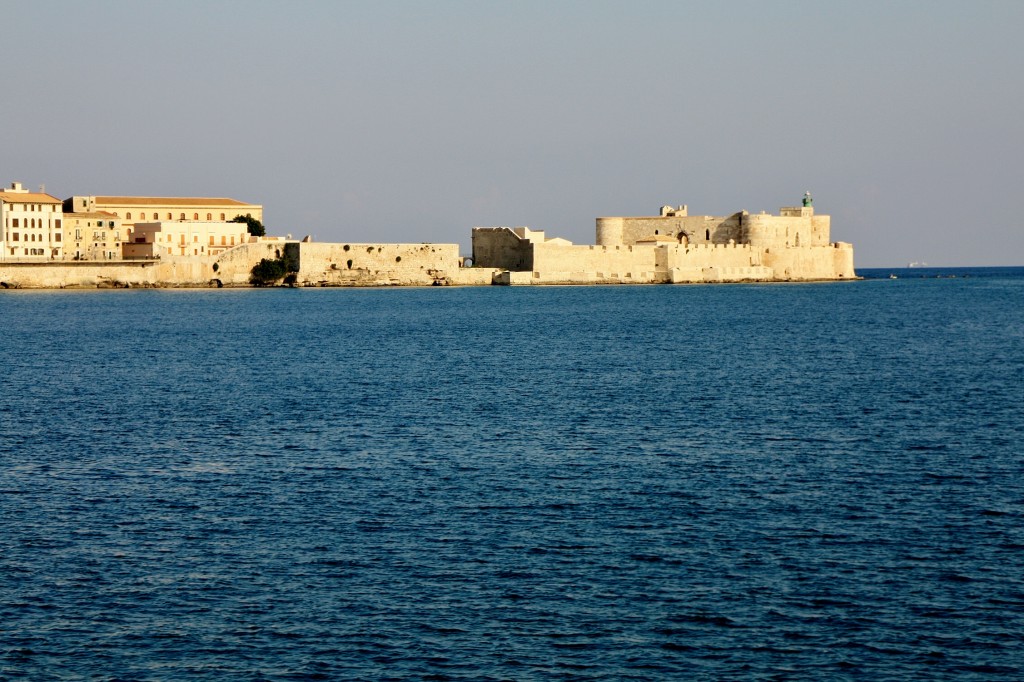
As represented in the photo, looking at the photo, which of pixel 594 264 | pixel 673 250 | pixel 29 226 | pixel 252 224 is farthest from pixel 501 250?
pixel 29 226

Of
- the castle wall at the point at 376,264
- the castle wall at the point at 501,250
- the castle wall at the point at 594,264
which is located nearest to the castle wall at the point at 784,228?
the castle wall at the point at 594,264

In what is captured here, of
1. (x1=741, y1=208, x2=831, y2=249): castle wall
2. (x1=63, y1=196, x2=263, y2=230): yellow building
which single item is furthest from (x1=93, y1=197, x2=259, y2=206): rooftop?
(x1=741, y1=208, x2=831, y2=249): castle wall

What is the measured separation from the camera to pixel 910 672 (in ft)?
29.7

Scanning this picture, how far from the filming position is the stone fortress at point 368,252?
6531 cm

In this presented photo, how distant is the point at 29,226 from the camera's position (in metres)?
65.4

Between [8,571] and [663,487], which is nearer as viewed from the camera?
[8,571]

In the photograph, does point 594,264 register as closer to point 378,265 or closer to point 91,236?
point 378,265

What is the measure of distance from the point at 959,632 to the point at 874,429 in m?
9.20

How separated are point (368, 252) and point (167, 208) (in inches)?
573

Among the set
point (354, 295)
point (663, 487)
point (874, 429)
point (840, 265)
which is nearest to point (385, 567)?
point (663, 487)

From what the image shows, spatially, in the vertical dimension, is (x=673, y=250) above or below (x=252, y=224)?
below

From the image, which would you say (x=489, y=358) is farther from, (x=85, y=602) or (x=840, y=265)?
(x=840, y=265)

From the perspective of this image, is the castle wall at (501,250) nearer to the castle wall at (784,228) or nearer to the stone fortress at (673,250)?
the stone fortress at (673,250)

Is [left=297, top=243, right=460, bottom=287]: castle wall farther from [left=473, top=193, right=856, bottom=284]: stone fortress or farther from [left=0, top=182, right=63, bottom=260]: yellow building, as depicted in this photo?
[left=0, top=182, right=63, bottom=260]: yellow building
